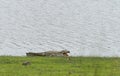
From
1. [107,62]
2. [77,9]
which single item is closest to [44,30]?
[77,9]

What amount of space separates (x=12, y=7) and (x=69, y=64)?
100ft

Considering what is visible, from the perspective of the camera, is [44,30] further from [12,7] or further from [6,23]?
[12,7]

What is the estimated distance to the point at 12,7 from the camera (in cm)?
4644

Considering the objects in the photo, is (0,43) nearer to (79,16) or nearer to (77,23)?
(77,23)

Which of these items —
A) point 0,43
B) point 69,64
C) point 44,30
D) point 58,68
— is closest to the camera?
point 58,68

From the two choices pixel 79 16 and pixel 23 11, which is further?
pixel 23 11

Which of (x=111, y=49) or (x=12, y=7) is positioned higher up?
(x=12, y=7)

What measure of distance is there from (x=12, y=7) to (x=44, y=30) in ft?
41.9

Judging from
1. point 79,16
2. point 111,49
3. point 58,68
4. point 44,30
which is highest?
point 79,16

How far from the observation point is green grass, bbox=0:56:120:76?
45.5 ft

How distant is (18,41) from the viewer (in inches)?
1136

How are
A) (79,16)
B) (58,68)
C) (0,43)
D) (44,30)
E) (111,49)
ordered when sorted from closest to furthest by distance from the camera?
(58,68) < (111,49) < (0,43) < (44,30) < (79,16)

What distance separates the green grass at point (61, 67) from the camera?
45.5ft

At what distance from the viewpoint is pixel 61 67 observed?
615 inches
